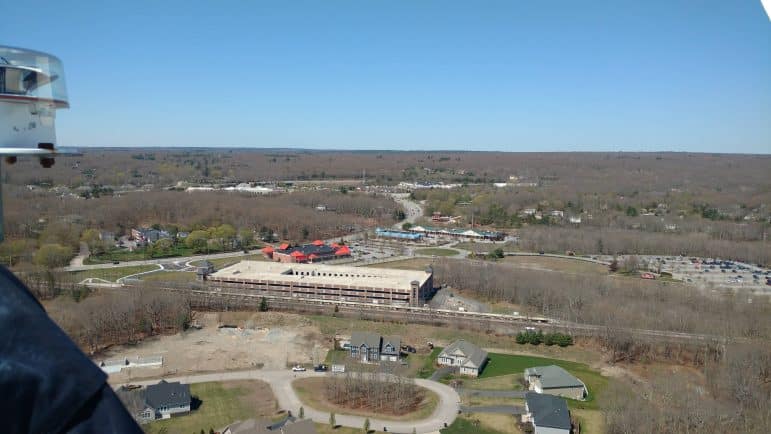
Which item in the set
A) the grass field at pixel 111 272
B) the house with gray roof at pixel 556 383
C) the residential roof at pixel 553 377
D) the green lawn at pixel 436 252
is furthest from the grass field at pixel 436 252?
the house with gray roof at pixel 556 383

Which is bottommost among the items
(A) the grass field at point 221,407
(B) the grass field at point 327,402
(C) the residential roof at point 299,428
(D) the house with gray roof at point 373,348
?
(B) the grass field at point 327,402

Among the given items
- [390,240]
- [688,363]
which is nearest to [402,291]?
[688,363]

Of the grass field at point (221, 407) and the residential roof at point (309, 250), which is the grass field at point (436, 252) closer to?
the residential roof at point (309, 250)

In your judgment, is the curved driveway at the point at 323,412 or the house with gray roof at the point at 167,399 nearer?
the curved driveway at the point at 323,412

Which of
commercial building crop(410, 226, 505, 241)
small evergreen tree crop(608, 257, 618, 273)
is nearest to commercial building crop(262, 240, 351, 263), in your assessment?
commercial building crop(410, 226, 505, 241)

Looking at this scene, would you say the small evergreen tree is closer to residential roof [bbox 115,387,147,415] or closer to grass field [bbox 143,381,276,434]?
grass field [bbox 143,381,276,434]

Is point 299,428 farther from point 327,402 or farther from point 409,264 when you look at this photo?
point 409,264
